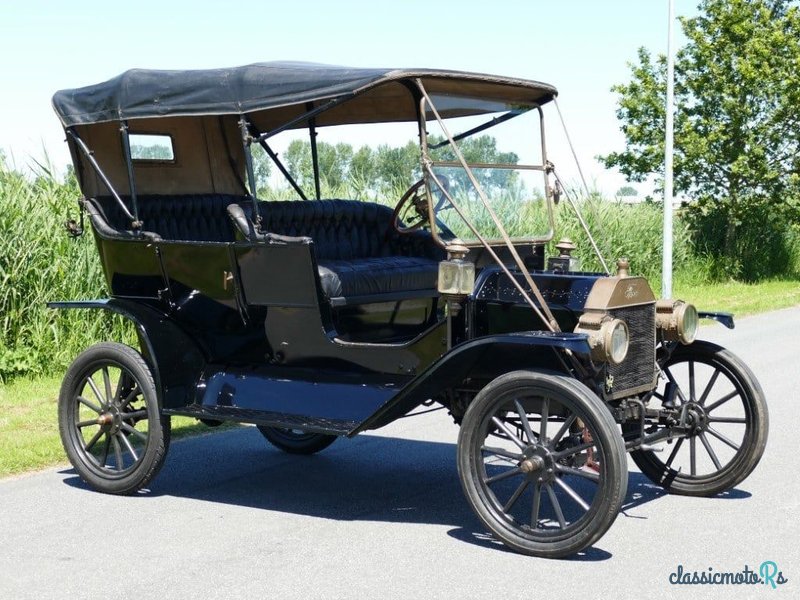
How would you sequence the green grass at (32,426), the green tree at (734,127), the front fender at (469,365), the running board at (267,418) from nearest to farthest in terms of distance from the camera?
the front fender at (469,365) → the running board at (267,418) → the green grass at (32,426) → the green tree at (734,127)

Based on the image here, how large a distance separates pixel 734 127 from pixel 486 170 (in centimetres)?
1900

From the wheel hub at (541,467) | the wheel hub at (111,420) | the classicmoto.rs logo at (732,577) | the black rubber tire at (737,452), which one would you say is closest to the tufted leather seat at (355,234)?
the wheel hub at (111,420)

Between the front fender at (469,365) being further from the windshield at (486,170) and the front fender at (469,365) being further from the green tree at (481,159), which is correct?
the green tree at (481,159)

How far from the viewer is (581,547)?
458 centimetres

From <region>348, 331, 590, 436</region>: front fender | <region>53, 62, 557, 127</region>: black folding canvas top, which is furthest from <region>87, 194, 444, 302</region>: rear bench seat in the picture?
<region>348, 331, 590, 436</region>: front fender

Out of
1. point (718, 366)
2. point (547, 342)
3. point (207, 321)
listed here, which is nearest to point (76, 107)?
point (207, 321)

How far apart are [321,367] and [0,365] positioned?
15.5 ft

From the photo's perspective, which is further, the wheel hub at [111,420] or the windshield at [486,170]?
the wheel hub at [111,420]

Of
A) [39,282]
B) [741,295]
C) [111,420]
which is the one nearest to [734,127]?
[741,295]

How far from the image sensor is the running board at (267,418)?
532 centimetres

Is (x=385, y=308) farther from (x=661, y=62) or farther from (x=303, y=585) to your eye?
(x=661, y=62)

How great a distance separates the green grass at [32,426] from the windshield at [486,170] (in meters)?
2.68

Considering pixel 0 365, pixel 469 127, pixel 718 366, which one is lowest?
pixel 0 365

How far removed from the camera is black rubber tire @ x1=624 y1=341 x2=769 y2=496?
5.50m
